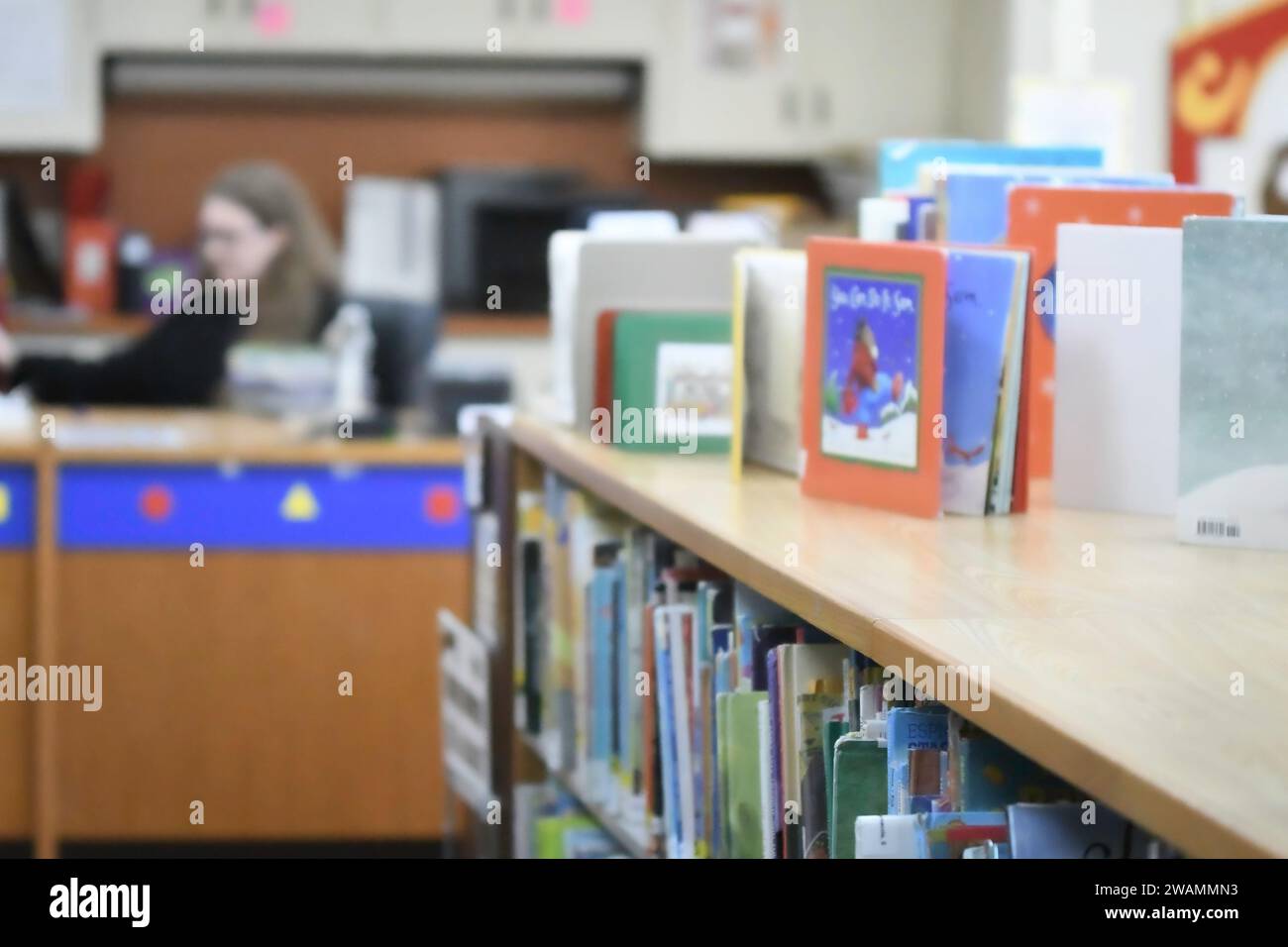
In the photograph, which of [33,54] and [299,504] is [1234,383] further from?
[33,54]

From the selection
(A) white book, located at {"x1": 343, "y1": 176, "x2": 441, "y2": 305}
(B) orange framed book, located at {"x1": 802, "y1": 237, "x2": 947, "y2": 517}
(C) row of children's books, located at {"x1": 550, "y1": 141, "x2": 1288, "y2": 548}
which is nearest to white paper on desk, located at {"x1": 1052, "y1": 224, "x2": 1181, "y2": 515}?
(C) row of children's books, located at {"x1": 550, "y1": 141, "x2": 1288, "y2": 548}

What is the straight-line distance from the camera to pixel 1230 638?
1.17 m

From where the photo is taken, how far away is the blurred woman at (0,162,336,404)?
4.42 m

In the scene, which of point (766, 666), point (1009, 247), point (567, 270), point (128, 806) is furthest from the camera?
point (128, 806)

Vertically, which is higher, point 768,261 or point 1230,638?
point 768,261

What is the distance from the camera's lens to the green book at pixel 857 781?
130 cm

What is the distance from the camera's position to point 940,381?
1729 millimetres

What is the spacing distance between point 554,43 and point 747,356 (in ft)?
12.5

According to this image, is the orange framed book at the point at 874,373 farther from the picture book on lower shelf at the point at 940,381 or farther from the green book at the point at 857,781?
the green book at the point at 857,781

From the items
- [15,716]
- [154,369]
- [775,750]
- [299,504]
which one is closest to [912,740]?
[775,750]

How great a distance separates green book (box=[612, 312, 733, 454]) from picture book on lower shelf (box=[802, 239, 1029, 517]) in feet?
1.42

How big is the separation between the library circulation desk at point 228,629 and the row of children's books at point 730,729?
1.33 m
